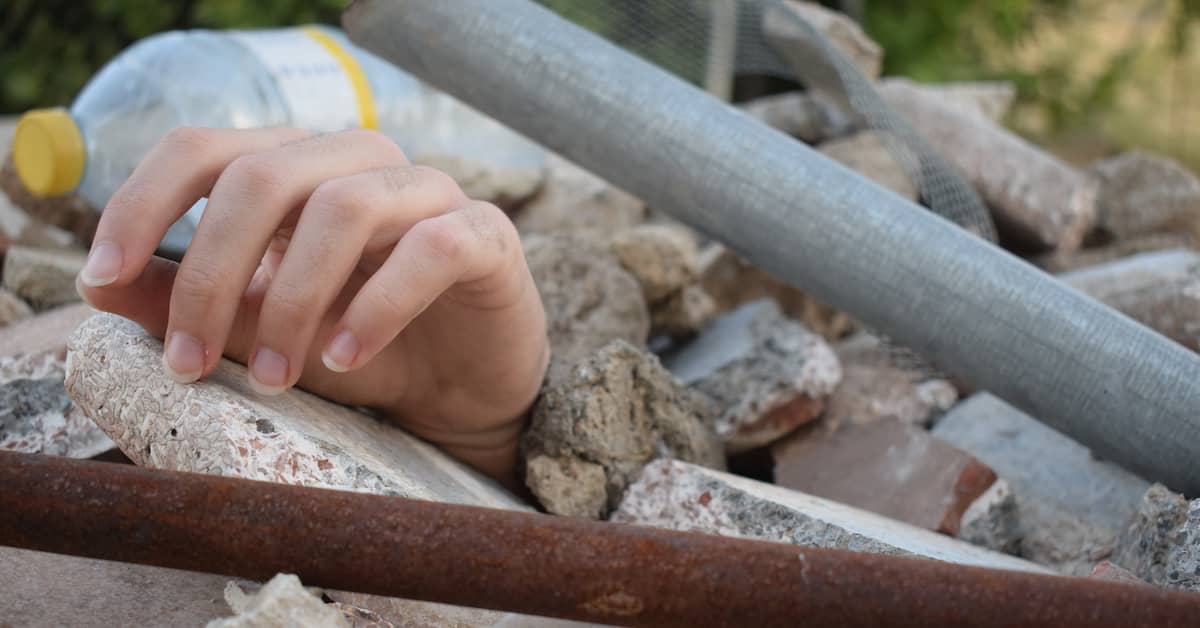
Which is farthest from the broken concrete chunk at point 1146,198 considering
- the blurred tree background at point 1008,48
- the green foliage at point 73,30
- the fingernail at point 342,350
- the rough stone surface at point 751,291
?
the green foliage at point 73,30

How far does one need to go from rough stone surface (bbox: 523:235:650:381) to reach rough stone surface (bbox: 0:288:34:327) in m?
0.95

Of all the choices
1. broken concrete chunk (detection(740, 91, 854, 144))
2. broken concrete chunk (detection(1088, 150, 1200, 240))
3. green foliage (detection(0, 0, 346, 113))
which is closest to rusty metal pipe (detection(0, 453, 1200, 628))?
broken concrete chunk (detection(740, 91, 854, 144))

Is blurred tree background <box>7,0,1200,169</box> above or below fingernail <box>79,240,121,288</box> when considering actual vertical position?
below

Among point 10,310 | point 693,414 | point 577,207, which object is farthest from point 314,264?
point 577,207

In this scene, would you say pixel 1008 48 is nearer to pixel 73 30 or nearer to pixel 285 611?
pixel 73 30

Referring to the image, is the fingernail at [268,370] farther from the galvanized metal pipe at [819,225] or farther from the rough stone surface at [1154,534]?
the rough stone surface at [1154,534]

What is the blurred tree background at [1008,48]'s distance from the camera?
5.14 m

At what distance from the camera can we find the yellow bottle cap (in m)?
2.40

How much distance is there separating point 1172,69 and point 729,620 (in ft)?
25.2

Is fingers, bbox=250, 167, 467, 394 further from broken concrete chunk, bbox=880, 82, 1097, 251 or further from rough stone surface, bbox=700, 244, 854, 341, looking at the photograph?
broken concrete chunk, bbox=880, 82, 1097, 251

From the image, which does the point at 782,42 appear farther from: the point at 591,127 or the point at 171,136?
the point at 171,136

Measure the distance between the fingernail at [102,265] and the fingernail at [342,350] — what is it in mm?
226

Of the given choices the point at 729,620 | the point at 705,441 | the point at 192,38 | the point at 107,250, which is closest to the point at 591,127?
the point at 705,441

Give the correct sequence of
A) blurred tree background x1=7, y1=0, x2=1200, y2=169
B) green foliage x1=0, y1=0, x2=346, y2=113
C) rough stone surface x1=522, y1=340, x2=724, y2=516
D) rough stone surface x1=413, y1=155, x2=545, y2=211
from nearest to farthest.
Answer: rough stone surface x1=522, y1=340, x2=724, y2=516, rough stone surface x1=413, y1=155, x2=545, y2=211, green foliage x1=0, y1=0, x2=346, y2=113, blurred tree background x1=7, y1=0, x2=1200, y2=169
